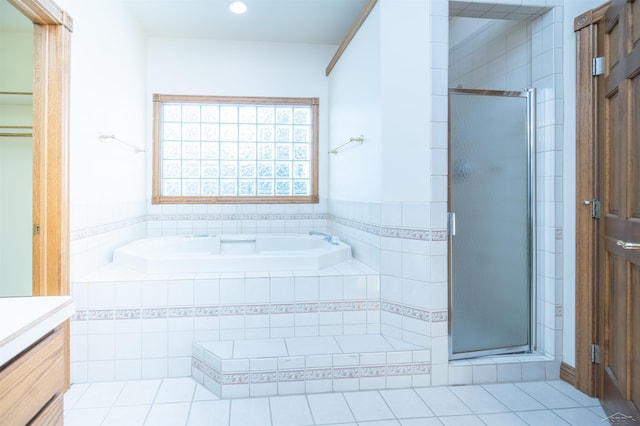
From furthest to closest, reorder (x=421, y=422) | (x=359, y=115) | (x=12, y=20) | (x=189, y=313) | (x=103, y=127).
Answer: (x=359, y=115), (x=103, y=127), (x=12, y=20), (x=189, y=313), (x=421, y=422)

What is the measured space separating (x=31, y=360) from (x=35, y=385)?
66 millimetres

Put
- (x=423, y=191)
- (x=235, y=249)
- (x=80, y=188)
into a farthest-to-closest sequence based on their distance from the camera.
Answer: (x=235, y=249) < (x=80, y=188) < (x=423, y=191)

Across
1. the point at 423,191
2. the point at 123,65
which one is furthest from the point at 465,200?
the point at 123,65

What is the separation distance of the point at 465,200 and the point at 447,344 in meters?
0.83

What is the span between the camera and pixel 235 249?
3.71m

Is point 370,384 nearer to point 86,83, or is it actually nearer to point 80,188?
point 80,188

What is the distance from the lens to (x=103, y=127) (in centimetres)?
273

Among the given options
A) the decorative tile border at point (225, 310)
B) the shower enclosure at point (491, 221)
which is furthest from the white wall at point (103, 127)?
the shower enclosure at point (491, 221)

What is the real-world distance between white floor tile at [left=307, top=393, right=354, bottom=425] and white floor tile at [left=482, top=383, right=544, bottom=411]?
81cm

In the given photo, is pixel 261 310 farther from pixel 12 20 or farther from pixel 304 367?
pixel 12 20

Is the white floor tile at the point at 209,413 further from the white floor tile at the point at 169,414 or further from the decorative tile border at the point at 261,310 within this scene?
the decorative tile border at the point at 261,310

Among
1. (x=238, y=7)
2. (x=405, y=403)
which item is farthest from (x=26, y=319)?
(x=238, y=7)

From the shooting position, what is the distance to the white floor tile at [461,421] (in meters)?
1.81

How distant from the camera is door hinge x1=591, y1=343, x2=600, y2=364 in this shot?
6.61 feet
